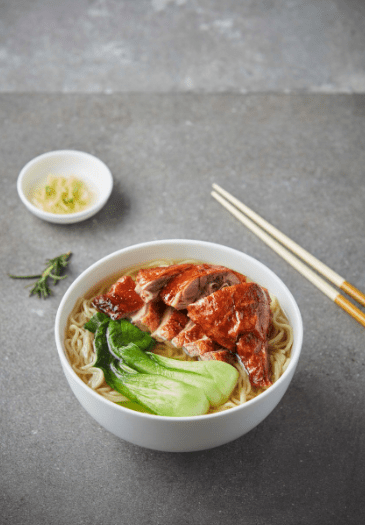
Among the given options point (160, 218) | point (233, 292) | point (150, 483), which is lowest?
point (150, 483)

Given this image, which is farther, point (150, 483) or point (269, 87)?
point (269, 87)

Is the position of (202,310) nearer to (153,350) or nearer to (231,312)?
(231,312)

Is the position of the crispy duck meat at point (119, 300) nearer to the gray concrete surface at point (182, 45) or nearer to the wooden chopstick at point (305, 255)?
the wooden chopstick at point (305, 255)

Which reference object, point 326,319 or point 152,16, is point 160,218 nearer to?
point 326,319

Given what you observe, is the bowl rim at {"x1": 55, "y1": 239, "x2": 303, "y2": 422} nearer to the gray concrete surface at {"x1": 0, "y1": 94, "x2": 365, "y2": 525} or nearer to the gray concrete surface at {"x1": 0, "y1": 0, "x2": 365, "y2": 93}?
the gray concrete surface at {"x1": 0, "y1": 94, "x2": 365, "y2": 525}

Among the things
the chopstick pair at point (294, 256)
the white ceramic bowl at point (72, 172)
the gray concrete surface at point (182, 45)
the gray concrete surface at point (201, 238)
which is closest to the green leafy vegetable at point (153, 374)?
the gray concrete surface at point (201, 238)

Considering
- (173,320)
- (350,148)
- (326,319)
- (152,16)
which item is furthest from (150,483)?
(152,16)

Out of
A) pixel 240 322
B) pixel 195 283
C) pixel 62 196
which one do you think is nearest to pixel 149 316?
pixel 195 283
